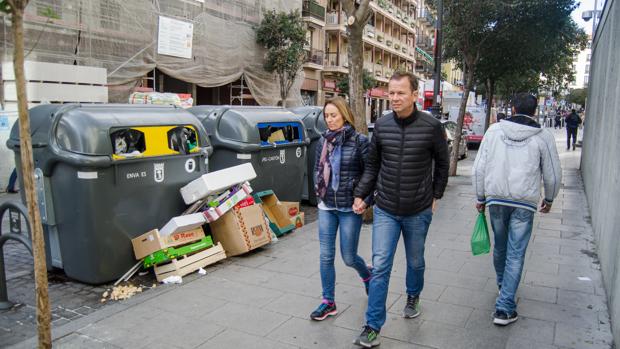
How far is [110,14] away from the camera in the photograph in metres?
14.7

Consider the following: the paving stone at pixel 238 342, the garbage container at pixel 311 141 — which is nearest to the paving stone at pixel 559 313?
the paving stone at pixel 238 342

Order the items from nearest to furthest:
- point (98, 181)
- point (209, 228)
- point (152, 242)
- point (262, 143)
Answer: point (98, 181) → point (152, 242) → point (209, 228) → point (262, 143)

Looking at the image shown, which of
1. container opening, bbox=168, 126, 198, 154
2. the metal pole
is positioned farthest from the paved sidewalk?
the metal pole

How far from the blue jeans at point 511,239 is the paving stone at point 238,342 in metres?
1.73

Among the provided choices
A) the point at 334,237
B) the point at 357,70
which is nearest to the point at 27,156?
the point at 334,237

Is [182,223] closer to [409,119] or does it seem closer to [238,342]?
[238,342]

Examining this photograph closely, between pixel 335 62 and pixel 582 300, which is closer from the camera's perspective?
pixel 582 300

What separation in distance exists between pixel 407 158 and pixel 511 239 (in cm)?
116

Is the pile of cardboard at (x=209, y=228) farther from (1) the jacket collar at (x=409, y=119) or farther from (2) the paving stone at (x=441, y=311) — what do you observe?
(1) the jacket collar at (x=409, y=119)

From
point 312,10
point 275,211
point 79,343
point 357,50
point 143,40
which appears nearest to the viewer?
point 79,343

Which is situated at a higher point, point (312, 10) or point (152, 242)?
point (312, 10)

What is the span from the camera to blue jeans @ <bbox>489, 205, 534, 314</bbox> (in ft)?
13.0

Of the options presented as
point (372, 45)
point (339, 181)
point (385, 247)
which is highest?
point (372, 45)

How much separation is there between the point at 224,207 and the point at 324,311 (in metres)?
1.93
